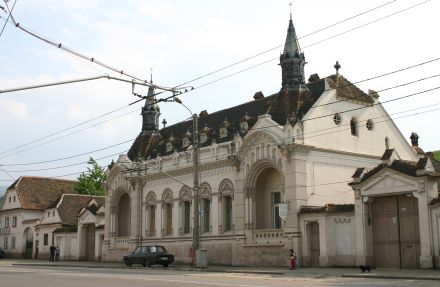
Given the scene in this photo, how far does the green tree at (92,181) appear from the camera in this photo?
7725 centimetres

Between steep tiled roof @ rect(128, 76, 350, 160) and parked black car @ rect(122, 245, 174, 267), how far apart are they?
29.6 ft

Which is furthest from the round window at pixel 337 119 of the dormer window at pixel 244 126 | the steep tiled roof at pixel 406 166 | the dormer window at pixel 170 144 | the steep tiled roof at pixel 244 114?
the dormer window at pixel 170 144

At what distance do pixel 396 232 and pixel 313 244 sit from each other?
17.8 feet

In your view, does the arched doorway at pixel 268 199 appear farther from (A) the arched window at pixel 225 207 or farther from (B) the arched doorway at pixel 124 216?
(B) the arched doorway at pixel 124 216

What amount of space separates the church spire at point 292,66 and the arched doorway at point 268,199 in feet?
20.5

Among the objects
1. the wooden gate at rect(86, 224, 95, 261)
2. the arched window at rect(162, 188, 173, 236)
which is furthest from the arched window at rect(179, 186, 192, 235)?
the wooden gate at rect(86, 224, 95, 261)

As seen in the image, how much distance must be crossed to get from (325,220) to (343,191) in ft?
16.9

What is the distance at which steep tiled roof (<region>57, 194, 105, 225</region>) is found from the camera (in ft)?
203

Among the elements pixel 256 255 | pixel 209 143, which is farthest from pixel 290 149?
pixel 209 143

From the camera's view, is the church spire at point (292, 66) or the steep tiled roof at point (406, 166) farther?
the church spire at point (292, 66)

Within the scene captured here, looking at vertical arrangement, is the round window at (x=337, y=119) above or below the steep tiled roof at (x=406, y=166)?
above

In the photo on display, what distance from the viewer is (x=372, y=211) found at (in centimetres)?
3144

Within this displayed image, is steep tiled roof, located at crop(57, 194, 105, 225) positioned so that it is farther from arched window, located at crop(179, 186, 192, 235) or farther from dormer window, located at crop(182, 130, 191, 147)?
arched window, located at crop(179, 186, 192, 235)

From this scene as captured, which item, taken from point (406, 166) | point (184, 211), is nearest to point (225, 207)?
point (184, 211)
